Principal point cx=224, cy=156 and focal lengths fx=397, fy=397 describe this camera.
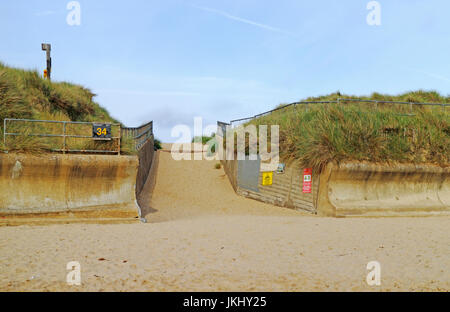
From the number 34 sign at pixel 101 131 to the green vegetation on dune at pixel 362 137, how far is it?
691 centimetres

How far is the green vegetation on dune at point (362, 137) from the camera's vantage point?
14.1m

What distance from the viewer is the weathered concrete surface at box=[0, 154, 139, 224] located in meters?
12.1

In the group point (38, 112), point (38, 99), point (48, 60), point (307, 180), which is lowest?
point (307, 180)

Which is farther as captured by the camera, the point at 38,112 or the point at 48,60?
the point at 48,60

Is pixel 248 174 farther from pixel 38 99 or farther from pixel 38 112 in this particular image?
pixel 38 99

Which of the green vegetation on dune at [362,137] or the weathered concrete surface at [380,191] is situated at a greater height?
the green vegetation on dune at [362,137]

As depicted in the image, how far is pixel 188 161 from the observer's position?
2619 cm

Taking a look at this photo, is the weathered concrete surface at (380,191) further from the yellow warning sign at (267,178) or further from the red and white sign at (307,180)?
the yellow warning sign at (267,178)

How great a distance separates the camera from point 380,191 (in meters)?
13.9

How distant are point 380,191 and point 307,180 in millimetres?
2530

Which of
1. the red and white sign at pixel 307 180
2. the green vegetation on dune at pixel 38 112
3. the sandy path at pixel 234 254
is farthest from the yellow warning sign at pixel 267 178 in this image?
the green vegetation on dune at pixel 38 112

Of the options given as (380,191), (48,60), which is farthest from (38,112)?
(380,191)
